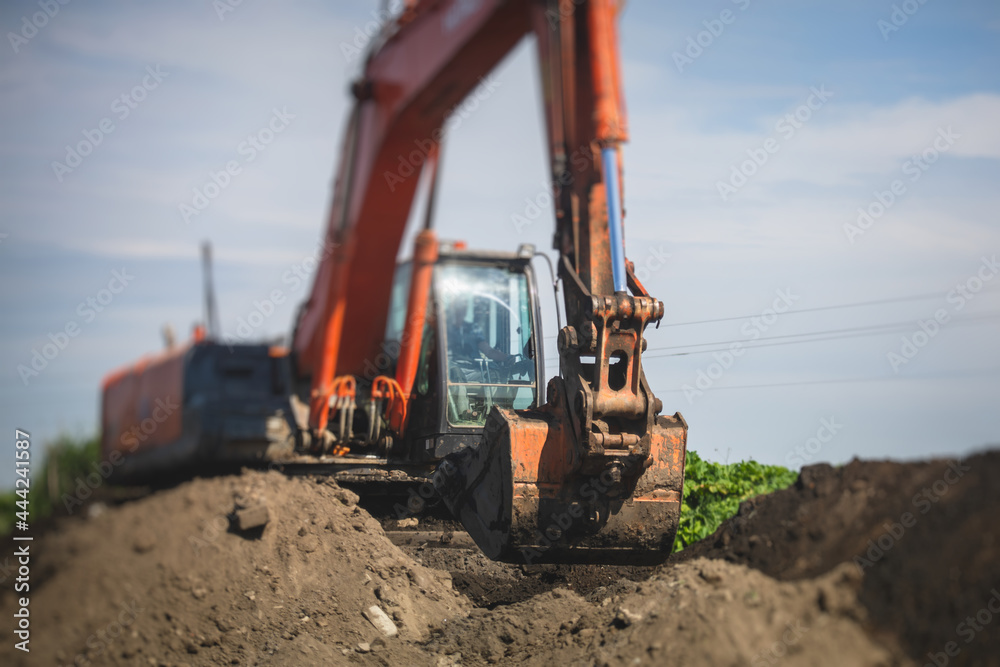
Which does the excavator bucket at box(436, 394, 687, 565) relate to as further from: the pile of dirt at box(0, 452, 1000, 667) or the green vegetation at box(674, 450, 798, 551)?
the green vegetation at box(674, 450, 798, 551)

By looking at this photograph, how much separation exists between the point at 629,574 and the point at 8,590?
170 inches

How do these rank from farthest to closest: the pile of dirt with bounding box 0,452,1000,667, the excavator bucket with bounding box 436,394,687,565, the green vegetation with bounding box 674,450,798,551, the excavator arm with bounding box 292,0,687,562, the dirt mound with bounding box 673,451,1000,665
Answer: the green vegetation with bounding box 674,450,798,551 → the excavator bucket with bounding box 436,394,687,565 → the excavator arm with bounding box 292,0,687,562 → the pile of dirt with bounding box 0,452,1000,667 → the dirt mound with bounding box 673,451,1000,665

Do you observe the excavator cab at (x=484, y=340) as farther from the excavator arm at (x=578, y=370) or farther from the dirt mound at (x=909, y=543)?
the dirt mound at (x=909, y=543)

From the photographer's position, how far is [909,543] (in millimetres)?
3334

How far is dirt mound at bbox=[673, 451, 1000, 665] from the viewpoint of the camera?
9.86 feet

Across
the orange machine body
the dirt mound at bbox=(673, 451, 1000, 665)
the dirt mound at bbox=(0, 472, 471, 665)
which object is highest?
the orange machine body

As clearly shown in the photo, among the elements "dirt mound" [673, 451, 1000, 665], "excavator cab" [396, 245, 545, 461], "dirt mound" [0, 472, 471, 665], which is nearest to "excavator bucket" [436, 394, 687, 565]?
"dirt mound" [673, 451, 1000, 665]

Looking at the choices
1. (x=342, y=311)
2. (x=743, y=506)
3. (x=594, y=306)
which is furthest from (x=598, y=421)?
(x=342, y=311)

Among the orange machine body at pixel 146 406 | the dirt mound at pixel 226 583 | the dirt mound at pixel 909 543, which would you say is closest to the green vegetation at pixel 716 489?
the dirt mound at pixel 226 583

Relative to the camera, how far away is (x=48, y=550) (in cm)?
461

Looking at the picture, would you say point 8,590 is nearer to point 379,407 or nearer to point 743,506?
point 379,407

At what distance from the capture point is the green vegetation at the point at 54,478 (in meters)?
5.15

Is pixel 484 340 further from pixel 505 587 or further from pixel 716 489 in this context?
pixel 716 489

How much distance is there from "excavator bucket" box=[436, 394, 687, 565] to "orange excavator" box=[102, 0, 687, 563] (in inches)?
0.4
